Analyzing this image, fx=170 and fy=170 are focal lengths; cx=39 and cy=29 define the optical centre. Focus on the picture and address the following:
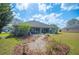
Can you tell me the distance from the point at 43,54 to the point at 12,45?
0.25 m

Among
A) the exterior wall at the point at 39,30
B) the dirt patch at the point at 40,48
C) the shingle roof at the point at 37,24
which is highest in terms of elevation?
the shingle roof at the point at 37,24

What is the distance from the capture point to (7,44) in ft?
4.42

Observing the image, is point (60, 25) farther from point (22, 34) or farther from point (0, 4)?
point (0, 4)

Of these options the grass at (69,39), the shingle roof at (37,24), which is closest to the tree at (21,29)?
the shingle roof at (37,24)

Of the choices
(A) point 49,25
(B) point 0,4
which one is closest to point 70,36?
(A) point 49,25

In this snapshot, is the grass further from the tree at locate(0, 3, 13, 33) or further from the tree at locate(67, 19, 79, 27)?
the tree at locate(0, 3, 13, 33)

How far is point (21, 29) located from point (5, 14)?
0.18 m

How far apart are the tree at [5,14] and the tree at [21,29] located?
0.30 ft

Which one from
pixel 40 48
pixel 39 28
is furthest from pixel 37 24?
pixel 40 48

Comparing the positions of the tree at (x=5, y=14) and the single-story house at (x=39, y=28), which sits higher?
the tree at (x=5, y=14)

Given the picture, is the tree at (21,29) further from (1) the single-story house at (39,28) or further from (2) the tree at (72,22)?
(2) the tree at (72,22)

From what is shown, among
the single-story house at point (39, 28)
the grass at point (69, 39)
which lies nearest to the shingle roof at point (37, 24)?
the single-story house at point (39, 28)

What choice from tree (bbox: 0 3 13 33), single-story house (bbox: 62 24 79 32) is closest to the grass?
single-story house (bbox: 62 24 79 32)

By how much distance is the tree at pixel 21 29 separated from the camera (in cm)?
135
